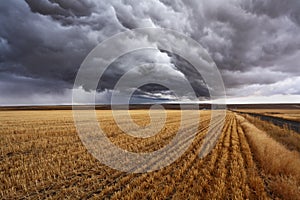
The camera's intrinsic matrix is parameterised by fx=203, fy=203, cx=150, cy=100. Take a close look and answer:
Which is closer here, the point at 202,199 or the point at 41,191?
the point at 202,199

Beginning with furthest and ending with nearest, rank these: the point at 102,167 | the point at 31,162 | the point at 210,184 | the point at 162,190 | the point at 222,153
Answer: the point at 222,153 < the point at 31,162 < the point at 102,167 < the point at 210,184 < the point at 162,190

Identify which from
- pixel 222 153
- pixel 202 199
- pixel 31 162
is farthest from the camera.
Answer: pixel 222 153

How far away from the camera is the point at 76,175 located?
7.13m

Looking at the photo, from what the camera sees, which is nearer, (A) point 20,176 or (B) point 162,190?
(B) point 162,190

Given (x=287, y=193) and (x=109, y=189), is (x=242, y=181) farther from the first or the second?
(x=109, y=189)

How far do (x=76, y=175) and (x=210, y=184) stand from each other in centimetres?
453

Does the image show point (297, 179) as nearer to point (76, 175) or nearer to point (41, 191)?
point (76, 175)

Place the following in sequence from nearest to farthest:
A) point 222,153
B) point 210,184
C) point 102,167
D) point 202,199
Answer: point 202,199 → point 210,184 → point 102,167 → point 222,153

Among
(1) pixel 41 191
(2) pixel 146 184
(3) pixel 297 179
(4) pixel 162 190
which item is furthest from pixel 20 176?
(3) pixel 297 179

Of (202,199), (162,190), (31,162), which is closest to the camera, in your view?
(202,199)

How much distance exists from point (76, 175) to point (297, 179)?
7.36m

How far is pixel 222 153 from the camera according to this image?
9.89 metres

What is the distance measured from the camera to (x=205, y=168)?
7570 millimetres

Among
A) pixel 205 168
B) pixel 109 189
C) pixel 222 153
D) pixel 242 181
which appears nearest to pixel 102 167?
pixel 109 189
